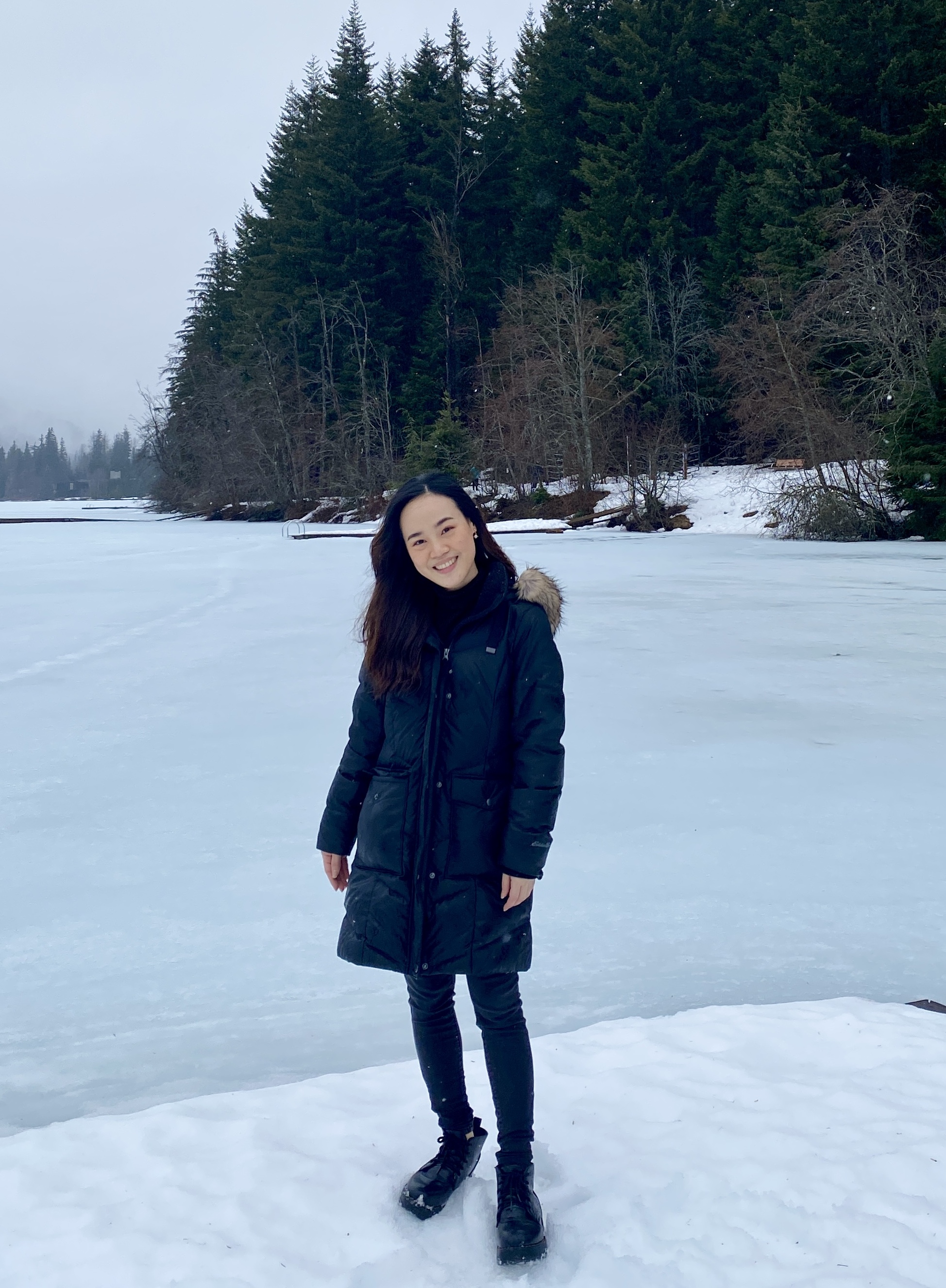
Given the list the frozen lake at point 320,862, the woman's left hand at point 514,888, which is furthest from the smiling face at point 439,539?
the frozen lake at point 320,862

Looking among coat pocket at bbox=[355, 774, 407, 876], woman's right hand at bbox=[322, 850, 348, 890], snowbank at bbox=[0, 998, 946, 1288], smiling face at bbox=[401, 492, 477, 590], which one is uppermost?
smiling face at bbox=[401, 492, 477, 590]

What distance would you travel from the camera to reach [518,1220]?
1842 millimetres

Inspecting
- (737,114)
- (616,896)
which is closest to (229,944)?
(616,896)

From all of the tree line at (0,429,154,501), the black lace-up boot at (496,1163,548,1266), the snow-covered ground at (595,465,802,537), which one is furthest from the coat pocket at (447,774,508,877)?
the tree line at (0,429,154,501)

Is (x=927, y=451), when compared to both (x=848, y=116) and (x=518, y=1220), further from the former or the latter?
(x=518, y=1220)

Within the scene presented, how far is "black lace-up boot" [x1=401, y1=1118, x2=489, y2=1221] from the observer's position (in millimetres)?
1951

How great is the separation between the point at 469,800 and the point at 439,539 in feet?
1.64

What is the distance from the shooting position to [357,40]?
4100 cm

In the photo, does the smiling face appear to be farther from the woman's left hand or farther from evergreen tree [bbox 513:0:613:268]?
evergreen tree [bbox 513:0:613:268]

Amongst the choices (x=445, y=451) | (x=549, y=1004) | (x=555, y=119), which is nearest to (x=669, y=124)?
(x=555, y=119)

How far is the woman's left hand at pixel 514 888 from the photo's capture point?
191 cm

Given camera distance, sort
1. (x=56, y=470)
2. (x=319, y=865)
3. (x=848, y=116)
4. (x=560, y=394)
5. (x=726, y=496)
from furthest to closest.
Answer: (x=56, y=470) → (x=560, y=394) → (x=848, y=116) → (x=726, y=496) → (x=319, y=865)

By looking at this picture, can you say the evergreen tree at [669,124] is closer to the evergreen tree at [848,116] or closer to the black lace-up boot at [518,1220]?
the evergreen tree at [848,116]

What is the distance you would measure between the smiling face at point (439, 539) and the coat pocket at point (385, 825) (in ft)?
1.31
